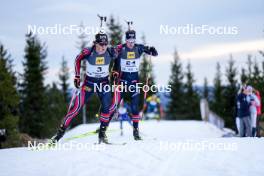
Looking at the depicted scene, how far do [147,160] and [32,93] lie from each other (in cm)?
4091

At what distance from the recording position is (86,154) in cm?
853

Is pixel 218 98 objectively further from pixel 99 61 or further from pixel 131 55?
pixel 99 61

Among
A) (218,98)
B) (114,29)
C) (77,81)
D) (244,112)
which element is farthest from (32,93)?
(77,81)

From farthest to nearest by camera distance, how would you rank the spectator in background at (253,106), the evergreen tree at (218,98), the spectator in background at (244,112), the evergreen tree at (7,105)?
the evergreen tree at (218,98), the evergreen tree at (7,105), the spectator in background at (244,112), the spectator in background at (253,106)

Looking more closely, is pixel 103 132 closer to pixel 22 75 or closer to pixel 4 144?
pixel 4 144

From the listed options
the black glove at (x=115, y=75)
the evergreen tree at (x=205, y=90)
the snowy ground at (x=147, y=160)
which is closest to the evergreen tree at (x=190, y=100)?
the evergreen tree at (x=205, y=90)

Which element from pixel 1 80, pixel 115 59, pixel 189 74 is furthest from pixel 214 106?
pixel 115 59

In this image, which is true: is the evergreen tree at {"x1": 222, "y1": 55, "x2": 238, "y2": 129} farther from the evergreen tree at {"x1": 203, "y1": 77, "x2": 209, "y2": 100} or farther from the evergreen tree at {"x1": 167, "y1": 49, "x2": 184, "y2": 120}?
the evergreen tree at {"x1": 203, "y1": 77, "x2": 209, "y2": 100}

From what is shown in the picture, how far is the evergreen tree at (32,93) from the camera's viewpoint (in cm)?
4678

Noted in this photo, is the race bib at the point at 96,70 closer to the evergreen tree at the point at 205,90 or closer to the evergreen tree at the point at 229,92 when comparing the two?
the evergreen tree at the point at 229,92

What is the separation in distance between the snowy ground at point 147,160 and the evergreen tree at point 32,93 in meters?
37.9

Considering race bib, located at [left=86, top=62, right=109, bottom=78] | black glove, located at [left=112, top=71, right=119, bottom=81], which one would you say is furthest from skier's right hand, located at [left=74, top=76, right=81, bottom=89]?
black glove, located at [left=112, top=71, right=119, bottom=81]

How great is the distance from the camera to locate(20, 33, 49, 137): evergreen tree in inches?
1842

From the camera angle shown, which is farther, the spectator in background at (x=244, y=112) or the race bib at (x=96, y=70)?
the spectator in background at (x=244, y=112)
